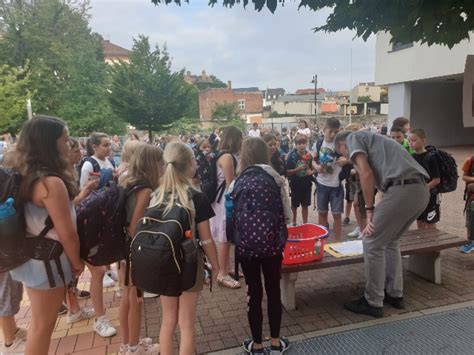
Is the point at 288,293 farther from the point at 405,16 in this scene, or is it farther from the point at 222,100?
the point at 222,100

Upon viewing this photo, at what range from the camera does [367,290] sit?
12.0 ft

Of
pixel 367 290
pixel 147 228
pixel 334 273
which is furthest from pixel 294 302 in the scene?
pixel 147 228

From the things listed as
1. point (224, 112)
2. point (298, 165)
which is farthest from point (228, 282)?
point (224, 112)

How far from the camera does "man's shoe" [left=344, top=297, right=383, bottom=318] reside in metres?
3.61

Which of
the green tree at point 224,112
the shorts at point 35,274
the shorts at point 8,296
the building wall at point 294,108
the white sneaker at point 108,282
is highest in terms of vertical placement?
the building wall at point 294,108

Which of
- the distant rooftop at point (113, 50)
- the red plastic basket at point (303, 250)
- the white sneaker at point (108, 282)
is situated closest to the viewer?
the red plastic basket at point (303, 250)

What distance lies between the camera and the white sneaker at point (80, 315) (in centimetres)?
376

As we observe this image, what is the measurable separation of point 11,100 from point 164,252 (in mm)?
27321

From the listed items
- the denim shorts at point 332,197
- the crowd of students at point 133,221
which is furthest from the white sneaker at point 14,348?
the denim shorts at point 332,197

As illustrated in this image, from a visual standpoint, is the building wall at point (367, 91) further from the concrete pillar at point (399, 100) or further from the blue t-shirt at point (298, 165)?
the blue t-shirt at point (298, 165)

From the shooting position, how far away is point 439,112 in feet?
71.7

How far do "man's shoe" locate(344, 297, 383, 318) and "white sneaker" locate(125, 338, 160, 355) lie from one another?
1.91 metres

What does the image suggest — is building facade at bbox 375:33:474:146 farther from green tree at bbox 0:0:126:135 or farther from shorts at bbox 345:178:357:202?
green tree at bbox 0:0:126:135

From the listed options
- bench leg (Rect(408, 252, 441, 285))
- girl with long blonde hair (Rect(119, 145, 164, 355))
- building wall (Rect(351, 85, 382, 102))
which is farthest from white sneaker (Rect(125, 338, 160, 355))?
building wall (Rect(351, 85, 382, 102))
